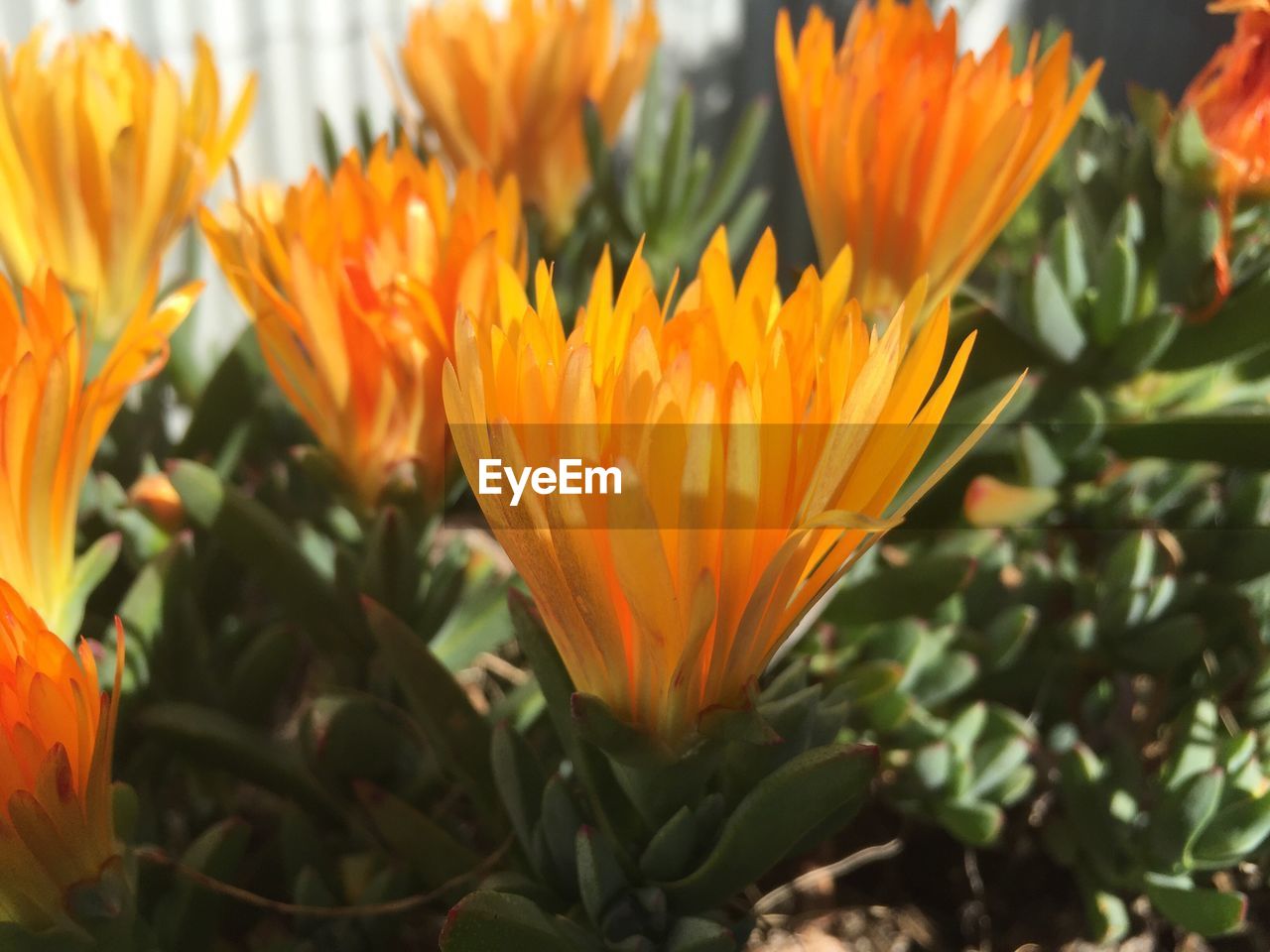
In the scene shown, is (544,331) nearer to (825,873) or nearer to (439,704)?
(439,704)

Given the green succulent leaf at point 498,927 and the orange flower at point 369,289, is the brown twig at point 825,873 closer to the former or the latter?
the green succulent leaf at point 498,927

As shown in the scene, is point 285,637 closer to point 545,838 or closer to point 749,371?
point 545,838

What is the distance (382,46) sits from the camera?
1285 mm

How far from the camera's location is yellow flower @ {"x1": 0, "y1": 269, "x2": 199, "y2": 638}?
0.41 metres

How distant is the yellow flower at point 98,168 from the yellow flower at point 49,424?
0.26 feet

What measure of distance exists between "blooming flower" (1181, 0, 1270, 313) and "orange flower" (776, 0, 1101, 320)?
3.4 inches

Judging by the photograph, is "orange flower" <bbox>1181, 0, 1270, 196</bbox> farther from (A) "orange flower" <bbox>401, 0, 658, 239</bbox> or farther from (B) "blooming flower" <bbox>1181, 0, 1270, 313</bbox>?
(A) "orange flower" <bbox>401, 0, 658, 239</bbox>

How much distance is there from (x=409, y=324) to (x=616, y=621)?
190mm

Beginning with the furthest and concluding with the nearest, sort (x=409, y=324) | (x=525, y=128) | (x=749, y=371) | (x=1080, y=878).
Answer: (x=525, y=128)
(x=1080, y=878)
(x=409, y=324)
(x=749, y=371)

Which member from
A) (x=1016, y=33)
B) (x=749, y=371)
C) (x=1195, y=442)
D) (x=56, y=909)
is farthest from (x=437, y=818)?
(x=1016, y=33)

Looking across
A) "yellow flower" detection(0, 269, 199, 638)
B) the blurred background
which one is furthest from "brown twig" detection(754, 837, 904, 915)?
the blurred background

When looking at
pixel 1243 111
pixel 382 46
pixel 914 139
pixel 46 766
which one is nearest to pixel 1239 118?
pixel 1243 111

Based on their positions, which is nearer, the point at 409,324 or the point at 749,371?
the point at 749,371

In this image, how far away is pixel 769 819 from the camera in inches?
15.9
